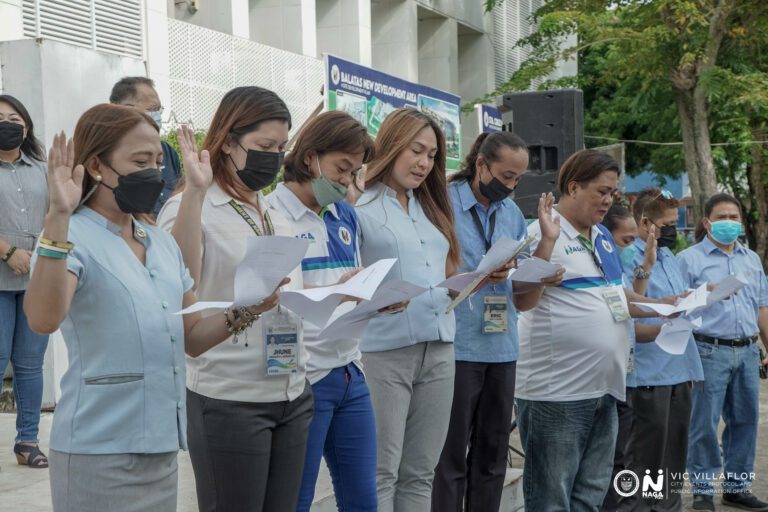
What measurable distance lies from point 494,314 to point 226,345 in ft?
6.13

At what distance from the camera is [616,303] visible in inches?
212

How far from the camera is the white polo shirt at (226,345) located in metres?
3.54

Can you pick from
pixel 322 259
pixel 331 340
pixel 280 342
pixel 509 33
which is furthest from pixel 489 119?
pixel 280 342

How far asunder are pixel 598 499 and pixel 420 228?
63.4 inches

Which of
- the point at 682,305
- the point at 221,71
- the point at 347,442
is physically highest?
the point at 221,71

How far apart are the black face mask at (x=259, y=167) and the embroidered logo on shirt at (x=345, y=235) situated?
24.5 inches

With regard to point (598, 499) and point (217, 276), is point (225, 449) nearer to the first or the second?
point (217, 276)

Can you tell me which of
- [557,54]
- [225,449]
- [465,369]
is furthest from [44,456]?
[557,54]

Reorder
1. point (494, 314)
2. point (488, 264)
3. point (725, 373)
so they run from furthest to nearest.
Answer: point (725, 373) → point (494, 314) → point (488, 264)

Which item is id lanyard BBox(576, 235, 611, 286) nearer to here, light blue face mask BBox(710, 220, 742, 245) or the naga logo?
the naga logo

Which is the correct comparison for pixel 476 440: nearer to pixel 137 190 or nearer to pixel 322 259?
pixel 322 259

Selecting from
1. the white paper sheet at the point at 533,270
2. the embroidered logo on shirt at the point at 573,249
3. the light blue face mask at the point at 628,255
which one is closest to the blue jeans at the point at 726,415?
the light blue face mask at the point at 628,255

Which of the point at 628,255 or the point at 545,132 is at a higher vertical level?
the point at 545,132

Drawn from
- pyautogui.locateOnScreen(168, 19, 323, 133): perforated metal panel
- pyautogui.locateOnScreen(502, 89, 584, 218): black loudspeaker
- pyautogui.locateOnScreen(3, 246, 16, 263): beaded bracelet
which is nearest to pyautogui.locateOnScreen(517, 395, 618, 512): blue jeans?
pyautogui.locateOnScreen(3, 246, 16, 263): beaded bracelet
